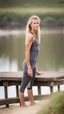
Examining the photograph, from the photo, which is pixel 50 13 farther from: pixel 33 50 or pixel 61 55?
pixel 33 50

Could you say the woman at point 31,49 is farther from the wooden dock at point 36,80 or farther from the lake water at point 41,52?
the lake water at point 41,52

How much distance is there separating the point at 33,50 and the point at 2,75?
2.09 feet

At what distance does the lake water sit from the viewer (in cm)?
532

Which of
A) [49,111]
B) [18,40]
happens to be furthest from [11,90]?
[49,111]

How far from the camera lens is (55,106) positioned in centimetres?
281

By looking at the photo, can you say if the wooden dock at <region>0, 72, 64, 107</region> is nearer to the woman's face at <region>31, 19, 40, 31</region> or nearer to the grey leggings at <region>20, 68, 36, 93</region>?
the grey leggings at <region>20, 68, 36, 93</region>

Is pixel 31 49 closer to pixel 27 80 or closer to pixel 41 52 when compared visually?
pixel 27 80

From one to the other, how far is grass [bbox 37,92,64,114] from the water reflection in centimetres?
232

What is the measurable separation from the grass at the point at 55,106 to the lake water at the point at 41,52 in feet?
7.60

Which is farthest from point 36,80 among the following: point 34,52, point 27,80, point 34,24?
point 34,24

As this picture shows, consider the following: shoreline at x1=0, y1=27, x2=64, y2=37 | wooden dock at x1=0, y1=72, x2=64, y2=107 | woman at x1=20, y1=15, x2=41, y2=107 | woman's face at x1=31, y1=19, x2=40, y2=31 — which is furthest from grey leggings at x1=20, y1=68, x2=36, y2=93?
shoreline at x1=0, y1=27, x2=64, y2=37

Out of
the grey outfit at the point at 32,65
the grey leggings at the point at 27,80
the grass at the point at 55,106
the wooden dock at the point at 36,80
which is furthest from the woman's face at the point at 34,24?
the grass at the point at 55,106

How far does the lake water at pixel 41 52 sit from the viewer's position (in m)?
5.32

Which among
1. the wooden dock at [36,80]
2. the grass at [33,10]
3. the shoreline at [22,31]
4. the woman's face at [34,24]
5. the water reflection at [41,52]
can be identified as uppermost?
the grass at [33,10]
